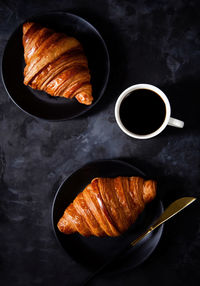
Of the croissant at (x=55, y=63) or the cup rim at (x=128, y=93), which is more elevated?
the croissant at (x=55, y=63)

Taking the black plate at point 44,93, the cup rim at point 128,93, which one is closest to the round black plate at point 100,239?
the cup rim at point 128,93

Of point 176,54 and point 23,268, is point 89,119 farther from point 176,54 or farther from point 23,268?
point 23,268

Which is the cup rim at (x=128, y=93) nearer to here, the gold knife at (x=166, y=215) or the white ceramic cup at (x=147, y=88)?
the white ceramic cup at (x=147, y=88)

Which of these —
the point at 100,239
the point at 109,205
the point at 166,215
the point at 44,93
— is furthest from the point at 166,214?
the point at 44,93

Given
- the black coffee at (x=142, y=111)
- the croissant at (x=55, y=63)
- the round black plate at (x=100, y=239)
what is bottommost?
the round black plate at (x=100, y=239)

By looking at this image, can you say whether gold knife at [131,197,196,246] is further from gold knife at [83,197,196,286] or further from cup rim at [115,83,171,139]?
cup rim at [115,83,171,139]

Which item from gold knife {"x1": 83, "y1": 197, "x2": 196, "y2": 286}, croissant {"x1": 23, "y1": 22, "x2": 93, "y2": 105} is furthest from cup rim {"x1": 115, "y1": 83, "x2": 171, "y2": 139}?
gold knife {"x1": 83, "y1": 197, "x2": 196, "y2": 286}
